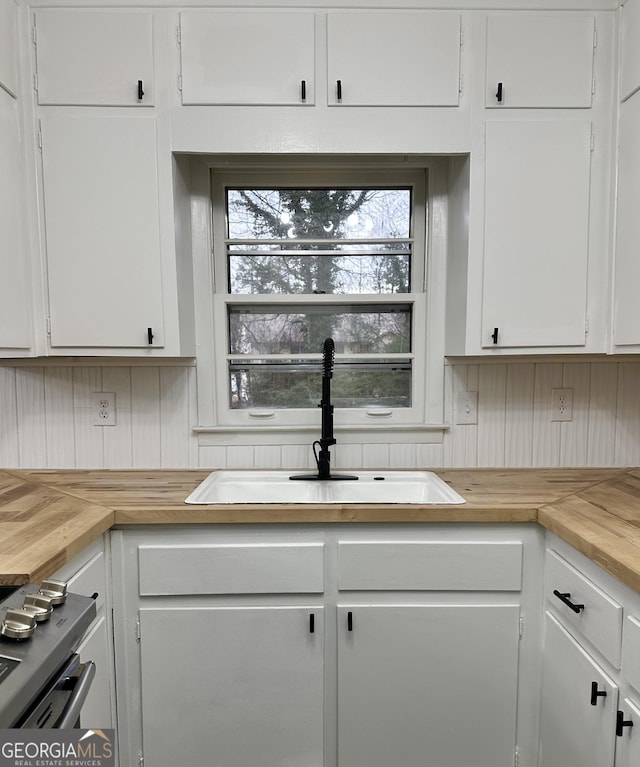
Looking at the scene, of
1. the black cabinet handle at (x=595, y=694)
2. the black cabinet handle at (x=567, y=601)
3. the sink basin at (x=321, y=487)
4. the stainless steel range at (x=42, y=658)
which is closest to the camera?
the stainless steel range at (x=42, y=658)

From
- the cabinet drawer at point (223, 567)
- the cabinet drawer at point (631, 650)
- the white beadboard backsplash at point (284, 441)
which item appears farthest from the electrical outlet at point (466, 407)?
the cabinet drawer at point (631, 650)

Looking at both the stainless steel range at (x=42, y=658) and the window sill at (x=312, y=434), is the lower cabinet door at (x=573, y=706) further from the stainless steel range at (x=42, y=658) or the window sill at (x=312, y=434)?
the stainless steel range at (x=42, y=658)

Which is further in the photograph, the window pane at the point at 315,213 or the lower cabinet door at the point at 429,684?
the window pane at the point at 315,213

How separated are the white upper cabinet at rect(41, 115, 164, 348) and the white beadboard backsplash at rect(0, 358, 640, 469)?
0.31 meters

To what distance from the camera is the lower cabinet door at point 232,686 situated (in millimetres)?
1423

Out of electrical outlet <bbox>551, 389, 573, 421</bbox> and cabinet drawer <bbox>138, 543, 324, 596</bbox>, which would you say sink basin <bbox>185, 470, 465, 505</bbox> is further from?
electrical outlet <bbox>551, 389, 573, 421</bbox>

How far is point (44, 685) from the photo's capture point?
695mm

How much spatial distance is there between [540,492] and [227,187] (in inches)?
64.2

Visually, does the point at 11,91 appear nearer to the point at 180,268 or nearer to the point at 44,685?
the point at 180,268

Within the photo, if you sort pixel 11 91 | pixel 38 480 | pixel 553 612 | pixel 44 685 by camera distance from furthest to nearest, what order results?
pixel 38 480
pixel 11 91
pixel 553 612
pixel 44 685

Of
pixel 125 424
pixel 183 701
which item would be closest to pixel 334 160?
pixel 125 424

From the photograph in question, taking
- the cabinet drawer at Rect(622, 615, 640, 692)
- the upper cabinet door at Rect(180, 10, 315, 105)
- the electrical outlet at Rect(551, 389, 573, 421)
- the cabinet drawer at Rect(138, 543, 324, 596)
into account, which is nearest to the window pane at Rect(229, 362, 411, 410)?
the electrical outlet at Rect(551, 389, 573, 421)

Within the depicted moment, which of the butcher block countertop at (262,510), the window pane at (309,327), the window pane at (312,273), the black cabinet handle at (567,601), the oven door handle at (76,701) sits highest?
the window pane at (312,273)

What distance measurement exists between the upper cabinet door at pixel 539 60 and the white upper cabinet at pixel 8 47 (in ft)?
5.04
